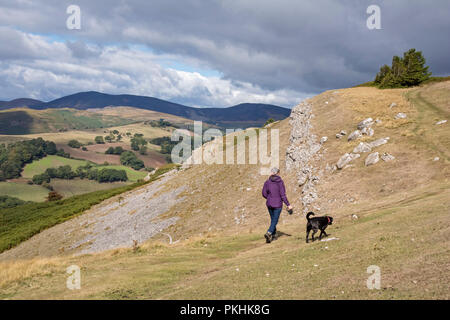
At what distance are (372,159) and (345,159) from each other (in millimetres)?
2834

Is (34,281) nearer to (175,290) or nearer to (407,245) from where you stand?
(175,290)

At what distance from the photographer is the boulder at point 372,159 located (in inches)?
1131

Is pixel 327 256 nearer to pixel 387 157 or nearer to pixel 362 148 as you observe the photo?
pixel 387 157

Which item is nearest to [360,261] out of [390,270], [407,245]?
[390,270]

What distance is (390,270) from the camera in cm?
895

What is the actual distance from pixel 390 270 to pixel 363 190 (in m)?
17.4

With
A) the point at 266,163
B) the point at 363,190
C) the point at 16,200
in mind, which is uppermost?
the point at 266,163

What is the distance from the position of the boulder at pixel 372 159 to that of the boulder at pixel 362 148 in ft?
6.70

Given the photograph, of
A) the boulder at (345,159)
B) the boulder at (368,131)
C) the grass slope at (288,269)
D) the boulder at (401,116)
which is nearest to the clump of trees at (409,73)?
the boulder at (401,116)

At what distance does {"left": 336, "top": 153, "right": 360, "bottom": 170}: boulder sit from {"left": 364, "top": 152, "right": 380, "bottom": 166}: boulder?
1.73 meters

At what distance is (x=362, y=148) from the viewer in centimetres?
3188
